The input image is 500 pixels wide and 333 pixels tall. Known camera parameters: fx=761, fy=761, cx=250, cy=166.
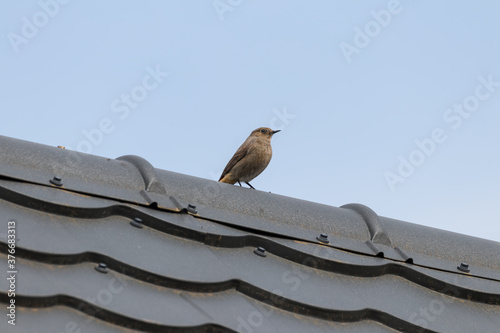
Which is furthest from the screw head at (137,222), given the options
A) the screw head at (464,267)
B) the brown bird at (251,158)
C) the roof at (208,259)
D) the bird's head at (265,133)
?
the bird's head at (265,133)

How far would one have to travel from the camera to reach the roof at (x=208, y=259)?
2406 millimetres

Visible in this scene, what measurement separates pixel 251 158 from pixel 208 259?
384 centimetres

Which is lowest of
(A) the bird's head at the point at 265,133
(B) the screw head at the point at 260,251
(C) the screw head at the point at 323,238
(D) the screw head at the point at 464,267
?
(B) the screw head at the point at 260,251

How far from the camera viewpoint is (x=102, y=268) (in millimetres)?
2559

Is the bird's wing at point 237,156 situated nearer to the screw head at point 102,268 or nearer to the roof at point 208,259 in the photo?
the roof at point 208,259

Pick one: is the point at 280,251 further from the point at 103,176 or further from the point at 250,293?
the point at 103,176

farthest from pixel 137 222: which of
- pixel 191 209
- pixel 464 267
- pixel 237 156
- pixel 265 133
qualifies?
pixel 265 133

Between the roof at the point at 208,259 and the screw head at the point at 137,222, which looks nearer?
→ the roof at the point at 208,259

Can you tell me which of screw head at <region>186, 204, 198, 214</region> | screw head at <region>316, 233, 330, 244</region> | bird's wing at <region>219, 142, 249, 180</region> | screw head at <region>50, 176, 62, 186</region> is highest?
bird's wing at <region>219, 142, 249, 180</region>

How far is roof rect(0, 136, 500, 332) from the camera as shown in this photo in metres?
2.41

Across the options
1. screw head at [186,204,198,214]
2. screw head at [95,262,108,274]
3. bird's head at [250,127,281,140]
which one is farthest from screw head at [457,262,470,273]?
bird's head at [250,127,281,140]

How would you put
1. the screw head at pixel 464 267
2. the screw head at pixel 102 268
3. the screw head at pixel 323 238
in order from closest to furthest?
the screw head at pixel 102 268, the screw head at pixel 323 238, the screw head at pixel 464 267

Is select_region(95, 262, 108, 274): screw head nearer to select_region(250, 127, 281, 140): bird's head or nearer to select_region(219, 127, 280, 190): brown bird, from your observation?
select_region(219, 127, 280, 190): brown bird

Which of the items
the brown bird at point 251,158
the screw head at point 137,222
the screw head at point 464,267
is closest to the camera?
the screw head at point 137,222
